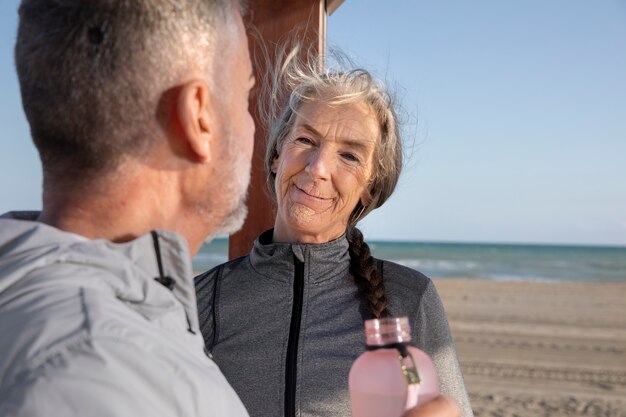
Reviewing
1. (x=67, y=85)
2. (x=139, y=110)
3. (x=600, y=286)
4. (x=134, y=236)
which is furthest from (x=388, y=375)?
(x=600, y=286)

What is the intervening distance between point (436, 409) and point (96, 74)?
2.54 feet

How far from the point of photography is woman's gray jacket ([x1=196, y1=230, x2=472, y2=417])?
7.62 ft

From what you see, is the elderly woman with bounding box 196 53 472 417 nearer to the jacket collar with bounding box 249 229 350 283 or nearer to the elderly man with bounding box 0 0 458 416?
the jacket collar with bounding box 249 229 350 283

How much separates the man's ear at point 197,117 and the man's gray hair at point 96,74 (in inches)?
1.1

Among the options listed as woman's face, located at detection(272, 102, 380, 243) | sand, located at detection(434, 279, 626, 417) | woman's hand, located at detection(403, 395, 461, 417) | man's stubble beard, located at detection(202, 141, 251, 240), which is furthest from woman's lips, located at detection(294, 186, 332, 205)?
sand, located at detection(434, 279, 626, 417)

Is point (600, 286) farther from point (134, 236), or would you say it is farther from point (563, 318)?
point (134, 236)

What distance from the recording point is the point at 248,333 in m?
2.45

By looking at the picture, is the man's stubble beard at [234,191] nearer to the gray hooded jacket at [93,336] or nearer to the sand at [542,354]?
the gray hooded jacket at [93,336]

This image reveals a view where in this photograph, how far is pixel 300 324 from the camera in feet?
7.99

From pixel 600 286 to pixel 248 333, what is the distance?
76.9ft

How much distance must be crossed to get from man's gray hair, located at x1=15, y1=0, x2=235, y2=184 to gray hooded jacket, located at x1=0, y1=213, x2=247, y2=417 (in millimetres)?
158

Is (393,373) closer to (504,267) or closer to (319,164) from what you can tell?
(319,164)

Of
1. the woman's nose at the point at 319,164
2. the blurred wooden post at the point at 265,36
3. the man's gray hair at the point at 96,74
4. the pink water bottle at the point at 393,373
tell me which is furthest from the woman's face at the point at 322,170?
the man's gray hair at the point at 96,74

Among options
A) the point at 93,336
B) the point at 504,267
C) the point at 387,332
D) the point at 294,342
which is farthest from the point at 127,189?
the point at 504,267
